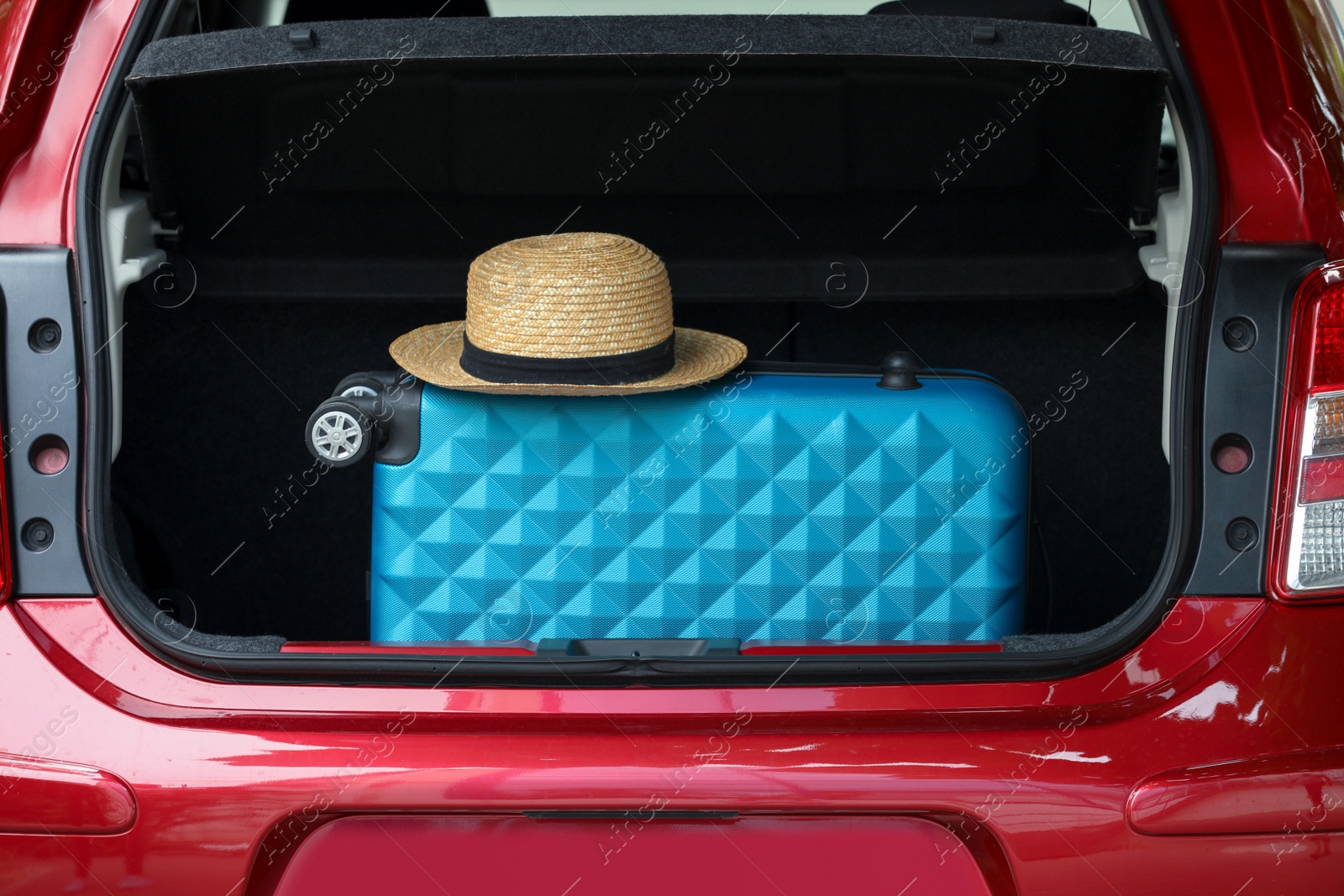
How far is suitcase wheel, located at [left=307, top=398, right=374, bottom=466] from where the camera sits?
51.4 inches

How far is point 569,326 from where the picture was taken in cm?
133

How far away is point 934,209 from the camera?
164cm

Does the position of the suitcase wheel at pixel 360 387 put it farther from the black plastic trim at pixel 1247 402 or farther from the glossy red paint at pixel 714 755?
the black plastic trim at pixel 1247 402

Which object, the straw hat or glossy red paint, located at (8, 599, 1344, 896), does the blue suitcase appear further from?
glossy red paint, located at (8, 599, 1344, 896)

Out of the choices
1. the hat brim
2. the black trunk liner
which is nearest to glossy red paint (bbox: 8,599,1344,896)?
the hat brim

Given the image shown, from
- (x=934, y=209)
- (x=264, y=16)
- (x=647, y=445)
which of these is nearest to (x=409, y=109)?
(x=647, y=445)

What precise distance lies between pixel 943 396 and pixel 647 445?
35cm

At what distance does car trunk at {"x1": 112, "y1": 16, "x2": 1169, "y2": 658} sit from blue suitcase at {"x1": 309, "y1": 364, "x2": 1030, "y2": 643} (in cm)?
28

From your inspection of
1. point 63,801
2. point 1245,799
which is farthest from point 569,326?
point 1245,799

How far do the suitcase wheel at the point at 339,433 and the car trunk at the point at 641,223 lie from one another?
0.24 m

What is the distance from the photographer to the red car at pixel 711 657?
1.01m

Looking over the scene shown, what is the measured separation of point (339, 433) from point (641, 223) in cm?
61

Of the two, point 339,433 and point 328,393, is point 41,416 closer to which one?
point 339,433

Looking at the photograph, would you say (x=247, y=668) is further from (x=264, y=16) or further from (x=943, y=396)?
(x=264, y=16)
